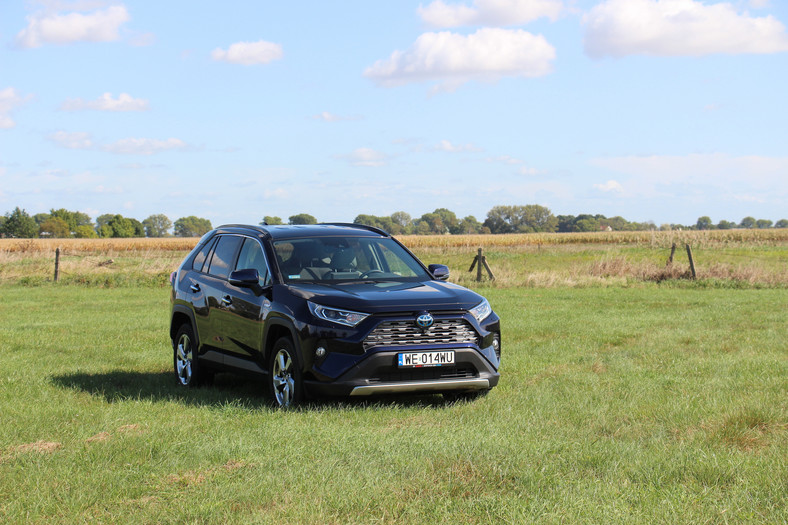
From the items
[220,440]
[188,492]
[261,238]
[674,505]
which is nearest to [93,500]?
[188,492]

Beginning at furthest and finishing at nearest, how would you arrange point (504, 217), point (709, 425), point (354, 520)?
Answer: point (504, 217) < point (709, 425) < point (354, 520)

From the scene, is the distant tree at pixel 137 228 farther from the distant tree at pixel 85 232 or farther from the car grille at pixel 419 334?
the car grille at pixel 419 334

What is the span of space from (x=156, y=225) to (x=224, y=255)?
184 m

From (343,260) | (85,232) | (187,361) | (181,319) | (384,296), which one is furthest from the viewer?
(85,232)

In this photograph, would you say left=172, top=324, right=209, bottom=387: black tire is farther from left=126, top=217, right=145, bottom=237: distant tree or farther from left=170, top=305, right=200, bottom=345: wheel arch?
left=126, top=217, right=145, bottom=237: distant tree

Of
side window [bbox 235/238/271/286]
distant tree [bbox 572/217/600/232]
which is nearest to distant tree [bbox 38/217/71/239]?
distant tree [bbox 572/217/600/232]

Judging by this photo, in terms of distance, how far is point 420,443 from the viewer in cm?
601

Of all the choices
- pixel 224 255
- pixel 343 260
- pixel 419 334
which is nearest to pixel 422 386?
pixel 419 334

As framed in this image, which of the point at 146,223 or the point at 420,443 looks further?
A: the point at 146,223

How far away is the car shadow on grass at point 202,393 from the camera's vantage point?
7.93 meters

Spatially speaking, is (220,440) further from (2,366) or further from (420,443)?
(2,366)

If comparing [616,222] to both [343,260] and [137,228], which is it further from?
[343,260]

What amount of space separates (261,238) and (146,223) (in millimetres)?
182790

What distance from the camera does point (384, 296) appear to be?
25.6ft
